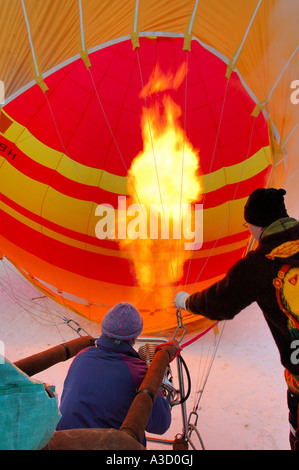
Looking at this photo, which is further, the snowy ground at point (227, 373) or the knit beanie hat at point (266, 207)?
the snowy ground at point (227, 373)

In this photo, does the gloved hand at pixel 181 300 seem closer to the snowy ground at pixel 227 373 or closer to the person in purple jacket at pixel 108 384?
the person in purple jacket at pixel 108 384

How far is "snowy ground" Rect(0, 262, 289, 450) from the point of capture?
7.22 ft

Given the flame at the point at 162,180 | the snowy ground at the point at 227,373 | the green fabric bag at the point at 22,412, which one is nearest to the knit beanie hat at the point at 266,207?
the green fabric bag at the point at 22,412

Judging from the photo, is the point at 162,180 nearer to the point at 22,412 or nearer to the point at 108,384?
the point at 108,384

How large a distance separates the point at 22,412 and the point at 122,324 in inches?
31.2

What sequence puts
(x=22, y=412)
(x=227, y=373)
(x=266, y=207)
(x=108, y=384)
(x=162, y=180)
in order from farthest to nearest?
(x=162, y=180), (x=227, y=373), (x=266, y=207), (x=108, y=384), (x=22, y=412)

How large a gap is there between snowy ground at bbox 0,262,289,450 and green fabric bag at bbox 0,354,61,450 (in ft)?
5.49

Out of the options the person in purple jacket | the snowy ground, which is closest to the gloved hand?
the person in purple jacket

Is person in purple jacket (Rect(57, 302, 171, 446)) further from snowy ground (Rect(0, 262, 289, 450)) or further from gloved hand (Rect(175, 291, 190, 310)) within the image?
snowy ground (Rect(0, 262, 289, 450))

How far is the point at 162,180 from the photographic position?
9.93ft

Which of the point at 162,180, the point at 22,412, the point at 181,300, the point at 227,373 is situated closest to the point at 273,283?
the point at 181,300

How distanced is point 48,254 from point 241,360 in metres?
1.82

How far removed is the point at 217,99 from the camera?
3.06 meters

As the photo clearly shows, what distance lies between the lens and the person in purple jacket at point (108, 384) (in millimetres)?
1185
